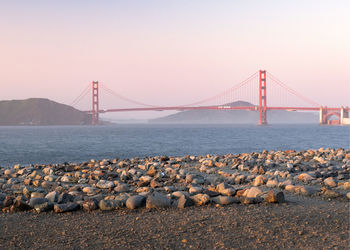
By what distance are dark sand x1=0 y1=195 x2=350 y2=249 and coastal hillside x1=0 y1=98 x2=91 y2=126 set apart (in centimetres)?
9840

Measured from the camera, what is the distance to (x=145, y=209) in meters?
4.18

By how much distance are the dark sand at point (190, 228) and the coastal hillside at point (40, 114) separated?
98.4m

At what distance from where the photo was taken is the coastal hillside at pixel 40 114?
350ft

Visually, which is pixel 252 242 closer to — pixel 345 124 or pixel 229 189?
pixel 229 189

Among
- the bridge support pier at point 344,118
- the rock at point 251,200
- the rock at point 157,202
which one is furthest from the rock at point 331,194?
the bridge support pier at point 344,118

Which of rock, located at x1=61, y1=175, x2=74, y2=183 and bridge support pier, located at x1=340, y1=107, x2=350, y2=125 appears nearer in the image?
rock, located at x1=61, y1=175, x2=74, y2=183

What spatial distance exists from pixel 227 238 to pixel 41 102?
12210cm

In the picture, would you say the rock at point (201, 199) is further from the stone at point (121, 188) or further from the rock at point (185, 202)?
the stone at point (121, 188)

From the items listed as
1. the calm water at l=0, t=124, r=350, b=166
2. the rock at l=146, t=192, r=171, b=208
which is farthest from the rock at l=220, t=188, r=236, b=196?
the calm water at l=0, t=124, r=350, b=166

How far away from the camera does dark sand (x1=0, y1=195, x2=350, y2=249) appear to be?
304cm

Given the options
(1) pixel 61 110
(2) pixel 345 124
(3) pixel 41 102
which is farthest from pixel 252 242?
(3) pixel 41 102

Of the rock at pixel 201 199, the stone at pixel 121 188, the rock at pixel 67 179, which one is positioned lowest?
the rock at pixel 67 179

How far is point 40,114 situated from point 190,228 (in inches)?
4511

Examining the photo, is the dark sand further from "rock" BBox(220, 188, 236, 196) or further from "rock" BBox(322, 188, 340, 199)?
"rock" BBox(220, 188, 236, 196)
